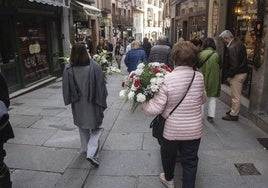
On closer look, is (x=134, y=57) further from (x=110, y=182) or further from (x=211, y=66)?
(x=110, y=182)

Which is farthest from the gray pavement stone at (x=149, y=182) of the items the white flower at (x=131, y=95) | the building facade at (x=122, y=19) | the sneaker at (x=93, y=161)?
the building facade at (x=122, y=19)

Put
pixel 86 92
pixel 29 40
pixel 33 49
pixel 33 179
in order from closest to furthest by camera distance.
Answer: pixel 33 179
pixel 86 92
pixel 29 40
pixel 33 49

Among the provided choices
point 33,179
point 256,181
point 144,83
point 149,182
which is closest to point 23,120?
point 33,179

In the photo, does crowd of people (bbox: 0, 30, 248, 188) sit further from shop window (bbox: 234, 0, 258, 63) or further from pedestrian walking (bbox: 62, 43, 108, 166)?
shop window (bbox: 234, 0, 258, 63)

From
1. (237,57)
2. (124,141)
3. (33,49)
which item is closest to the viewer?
(124,141)

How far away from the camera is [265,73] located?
5.50 metres

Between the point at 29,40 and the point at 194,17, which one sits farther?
the point at 194,17

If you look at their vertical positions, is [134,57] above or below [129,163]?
above

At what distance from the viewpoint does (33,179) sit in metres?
3.79

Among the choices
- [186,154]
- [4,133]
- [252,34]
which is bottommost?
[186,154]

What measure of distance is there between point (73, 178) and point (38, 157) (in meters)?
0.91

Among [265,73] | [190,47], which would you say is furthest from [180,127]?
[265,73]

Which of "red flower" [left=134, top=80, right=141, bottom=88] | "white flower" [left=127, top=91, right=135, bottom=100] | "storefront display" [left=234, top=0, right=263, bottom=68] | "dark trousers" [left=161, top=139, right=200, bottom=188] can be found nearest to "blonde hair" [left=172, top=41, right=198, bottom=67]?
"red flower" [left=134, top=80, right=141, bottom=88]

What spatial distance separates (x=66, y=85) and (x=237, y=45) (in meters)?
3.64
